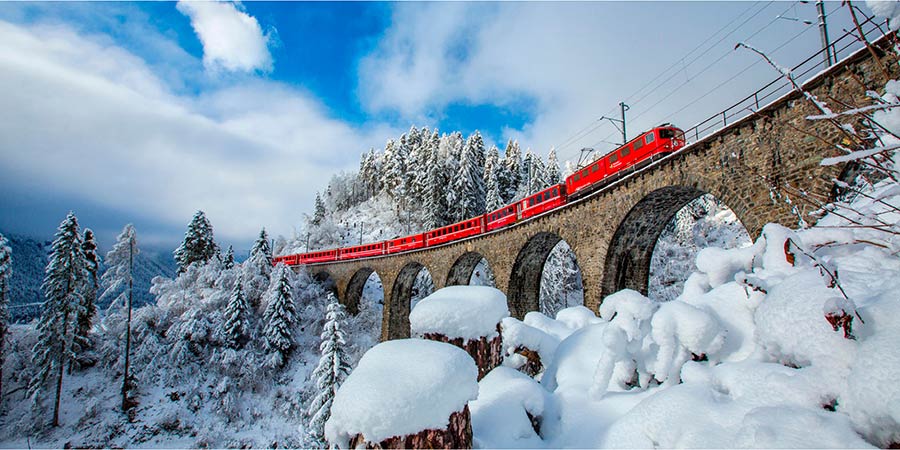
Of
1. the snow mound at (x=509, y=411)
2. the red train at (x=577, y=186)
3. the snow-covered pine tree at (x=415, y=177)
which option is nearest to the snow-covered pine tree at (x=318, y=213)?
the snow-covered pine tree at (x=415, y=177)

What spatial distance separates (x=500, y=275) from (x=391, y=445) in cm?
1648

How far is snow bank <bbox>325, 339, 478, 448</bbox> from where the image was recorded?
2334mm

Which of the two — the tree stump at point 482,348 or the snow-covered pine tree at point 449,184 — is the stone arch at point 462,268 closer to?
the snow-covered pine tree at point 449,184

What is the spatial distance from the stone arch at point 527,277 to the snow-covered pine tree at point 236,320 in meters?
17.6

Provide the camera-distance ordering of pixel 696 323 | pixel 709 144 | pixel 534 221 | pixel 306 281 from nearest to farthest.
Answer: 1. pixel 696 323
2. pixel 709 144
3. pixel 534 221
4. pixel 306 281

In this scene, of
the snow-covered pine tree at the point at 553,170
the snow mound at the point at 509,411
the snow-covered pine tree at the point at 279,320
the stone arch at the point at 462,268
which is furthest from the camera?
the snow-covered pine tree at the point at 553,170

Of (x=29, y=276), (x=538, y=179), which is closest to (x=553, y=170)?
(x=538, y=179)

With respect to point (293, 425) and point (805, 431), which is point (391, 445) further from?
point (293, 425)

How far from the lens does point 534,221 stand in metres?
16.8

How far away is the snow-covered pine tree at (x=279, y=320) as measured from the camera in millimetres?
24250

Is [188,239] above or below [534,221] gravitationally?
above

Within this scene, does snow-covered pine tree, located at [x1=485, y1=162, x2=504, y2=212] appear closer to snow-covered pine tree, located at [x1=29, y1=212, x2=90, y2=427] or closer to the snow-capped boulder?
snow-covered pine tree, located at [x1=29, y1=212, x2=90, y2=427]

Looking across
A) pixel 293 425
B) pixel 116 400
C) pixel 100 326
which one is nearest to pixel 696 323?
pixel 293 425

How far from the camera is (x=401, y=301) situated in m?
27.6
